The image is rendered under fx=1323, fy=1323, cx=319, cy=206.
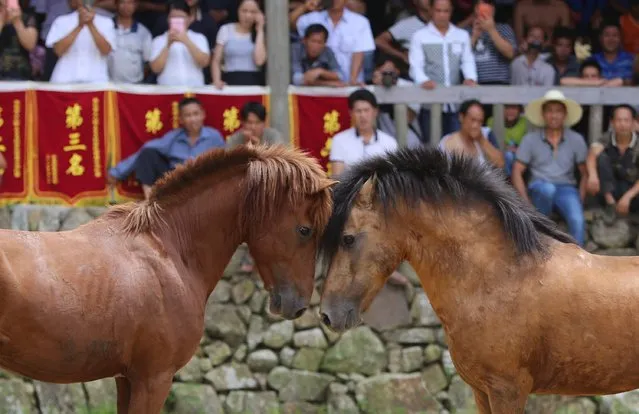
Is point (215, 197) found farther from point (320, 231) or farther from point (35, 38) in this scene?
point (35, 38)

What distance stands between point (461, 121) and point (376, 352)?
2.17 metres

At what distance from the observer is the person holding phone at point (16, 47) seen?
12.0 metres

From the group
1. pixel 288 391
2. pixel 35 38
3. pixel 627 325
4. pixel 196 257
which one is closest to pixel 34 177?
pixel 35 38

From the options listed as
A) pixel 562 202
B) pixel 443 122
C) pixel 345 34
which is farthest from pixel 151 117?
pixel 562 202

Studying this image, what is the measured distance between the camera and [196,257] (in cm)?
812

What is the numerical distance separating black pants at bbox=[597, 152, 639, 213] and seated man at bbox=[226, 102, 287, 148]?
2859 mm

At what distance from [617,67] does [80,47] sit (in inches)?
206

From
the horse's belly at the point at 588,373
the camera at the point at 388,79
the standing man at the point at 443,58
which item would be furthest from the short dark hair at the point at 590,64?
the horse's belly at the point at 588,373

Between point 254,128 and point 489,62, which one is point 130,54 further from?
point 489,62

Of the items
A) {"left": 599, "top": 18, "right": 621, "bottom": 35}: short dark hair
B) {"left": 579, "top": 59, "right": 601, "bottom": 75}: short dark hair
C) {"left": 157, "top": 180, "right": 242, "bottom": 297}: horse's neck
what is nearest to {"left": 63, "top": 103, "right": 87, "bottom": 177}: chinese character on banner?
{"left": 157, "top": 180, "right": 242, "bottom": 297}: horse's neck

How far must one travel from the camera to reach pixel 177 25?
1192cm

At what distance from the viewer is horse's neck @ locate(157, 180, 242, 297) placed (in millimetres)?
8078

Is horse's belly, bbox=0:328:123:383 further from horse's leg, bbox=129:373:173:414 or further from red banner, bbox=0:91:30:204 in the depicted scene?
red banner, bbox=0:91:30:204

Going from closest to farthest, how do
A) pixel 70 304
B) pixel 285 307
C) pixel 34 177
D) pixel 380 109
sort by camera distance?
1. pixel 70 304
2. pixel 285 307
3. pixel 34 177
4. pixel 380 109
